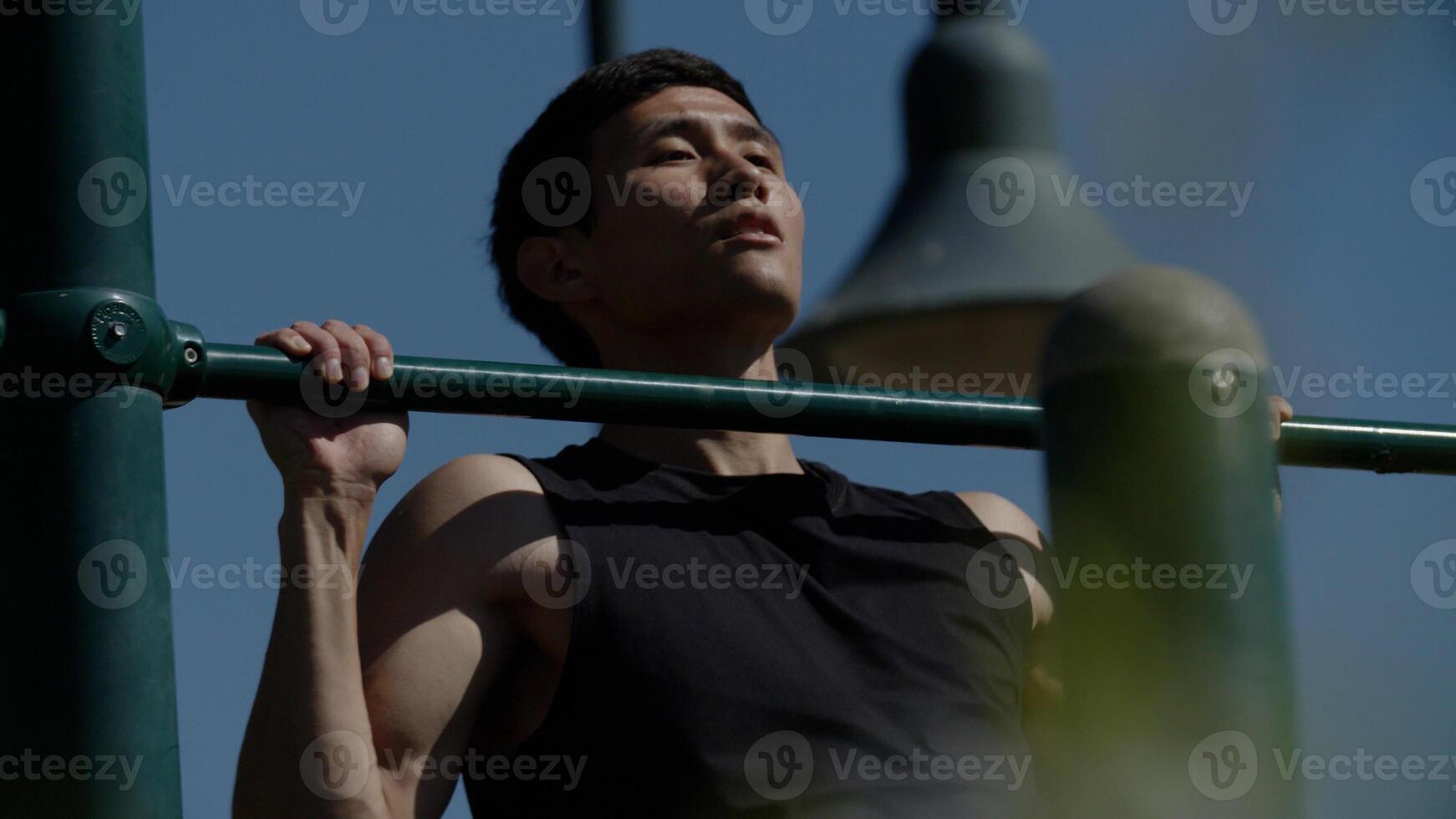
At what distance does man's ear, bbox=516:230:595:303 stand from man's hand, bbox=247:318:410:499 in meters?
0.80

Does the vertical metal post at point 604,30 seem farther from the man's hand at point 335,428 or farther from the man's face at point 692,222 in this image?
the man's hand at point 335,428

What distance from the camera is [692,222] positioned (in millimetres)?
2359

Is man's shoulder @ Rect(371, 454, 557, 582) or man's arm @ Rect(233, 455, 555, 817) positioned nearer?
man's arm @ Rect(233, 455, 555, 817)

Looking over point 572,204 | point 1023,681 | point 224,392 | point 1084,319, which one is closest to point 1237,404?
point 1084,319

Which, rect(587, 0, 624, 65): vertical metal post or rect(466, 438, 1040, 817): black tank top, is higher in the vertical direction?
rect(587, 0, 624, 65): vertical metal post

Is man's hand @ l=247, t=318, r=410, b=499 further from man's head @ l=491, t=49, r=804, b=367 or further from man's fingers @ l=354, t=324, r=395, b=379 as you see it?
man's head @ l=491, t=49, r=804, b=367

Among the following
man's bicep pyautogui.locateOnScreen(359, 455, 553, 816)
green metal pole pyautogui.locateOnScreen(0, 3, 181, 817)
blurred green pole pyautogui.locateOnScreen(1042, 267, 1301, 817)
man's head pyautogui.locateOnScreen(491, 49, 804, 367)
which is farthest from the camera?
man's head pyautogui.locateOnScreen(491, 49, 804, 367)

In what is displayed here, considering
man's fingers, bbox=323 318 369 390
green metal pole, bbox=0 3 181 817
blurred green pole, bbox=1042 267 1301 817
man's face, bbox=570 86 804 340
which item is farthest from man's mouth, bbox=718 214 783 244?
blurred green pole, bbox=1042 267 1301 817

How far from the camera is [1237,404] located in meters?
0.79

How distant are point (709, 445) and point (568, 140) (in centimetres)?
58

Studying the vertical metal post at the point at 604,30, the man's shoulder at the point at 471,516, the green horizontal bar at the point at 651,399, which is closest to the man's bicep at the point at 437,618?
the man's shoulder at the point at 471,516

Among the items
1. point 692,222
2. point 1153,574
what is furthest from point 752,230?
point 1153,574

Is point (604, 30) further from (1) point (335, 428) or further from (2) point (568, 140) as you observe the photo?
(1) point (335, 428)

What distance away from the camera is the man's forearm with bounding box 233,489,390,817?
1655 millimetres
